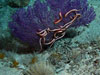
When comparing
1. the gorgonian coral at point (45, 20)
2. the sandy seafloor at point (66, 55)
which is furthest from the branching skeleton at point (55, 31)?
the sandy seafloor at point (66, 55)

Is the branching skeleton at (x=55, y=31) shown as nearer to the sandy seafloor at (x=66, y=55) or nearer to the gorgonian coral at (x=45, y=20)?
the gorgonian coral at (x=45, y=20)

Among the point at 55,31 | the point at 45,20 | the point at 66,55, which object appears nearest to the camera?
the point at 66,55

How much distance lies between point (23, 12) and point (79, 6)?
57.7 inches

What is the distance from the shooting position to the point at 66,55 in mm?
3801

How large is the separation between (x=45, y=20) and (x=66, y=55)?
3.31 ft

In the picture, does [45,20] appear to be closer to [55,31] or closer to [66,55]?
[55,31]

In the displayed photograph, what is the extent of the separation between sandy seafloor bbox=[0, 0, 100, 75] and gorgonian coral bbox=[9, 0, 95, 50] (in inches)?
13.5

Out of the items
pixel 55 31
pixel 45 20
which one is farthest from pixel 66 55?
pixel 45 20

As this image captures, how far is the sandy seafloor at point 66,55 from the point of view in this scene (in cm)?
317

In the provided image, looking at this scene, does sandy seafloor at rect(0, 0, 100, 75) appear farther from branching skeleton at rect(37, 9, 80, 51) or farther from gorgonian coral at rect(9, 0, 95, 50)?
gorgonian coral at rect(9, 0, 95, 50)

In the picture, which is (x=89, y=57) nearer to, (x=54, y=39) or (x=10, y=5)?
(x=54, y=39)

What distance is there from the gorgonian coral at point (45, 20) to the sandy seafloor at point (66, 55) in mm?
342

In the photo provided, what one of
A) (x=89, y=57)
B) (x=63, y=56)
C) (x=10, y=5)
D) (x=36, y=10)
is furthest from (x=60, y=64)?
(x=10, y=5)

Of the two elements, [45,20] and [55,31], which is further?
[55,31]
